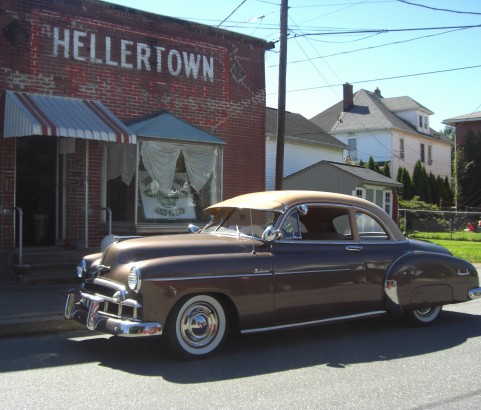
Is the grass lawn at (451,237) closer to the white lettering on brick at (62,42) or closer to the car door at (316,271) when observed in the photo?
the white lettering on brick at (62,42)

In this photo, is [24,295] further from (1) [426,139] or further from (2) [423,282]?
(1) [426,139]

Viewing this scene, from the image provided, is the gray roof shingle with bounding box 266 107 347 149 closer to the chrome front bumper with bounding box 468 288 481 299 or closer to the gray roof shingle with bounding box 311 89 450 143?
the gray roof shingle with bounding box 311 89 450 143

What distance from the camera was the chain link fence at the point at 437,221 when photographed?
30.2 meters

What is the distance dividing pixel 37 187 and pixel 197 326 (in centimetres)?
668

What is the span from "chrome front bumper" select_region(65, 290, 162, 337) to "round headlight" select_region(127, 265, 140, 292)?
152 mm

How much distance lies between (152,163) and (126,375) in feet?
22.5

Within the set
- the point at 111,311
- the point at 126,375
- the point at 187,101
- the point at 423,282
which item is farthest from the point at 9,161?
the point at 423,282

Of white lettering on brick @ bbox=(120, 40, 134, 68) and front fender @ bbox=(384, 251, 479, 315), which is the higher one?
white lettering on brick @ bbox=(120, 40, 134, 68)

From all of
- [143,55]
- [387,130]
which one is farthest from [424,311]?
[387,130]

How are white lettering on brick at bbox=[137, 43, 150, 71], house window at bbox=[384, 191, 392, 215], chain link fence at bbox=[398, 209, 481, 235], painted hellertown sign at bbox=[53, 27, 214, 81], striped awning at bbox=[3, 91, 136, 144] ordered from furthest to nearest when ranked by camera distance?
chain link fence at bbox=[398, 209, 481, 235]
house window at bbox=[384, 191, 392, 215]
white lettering on brick at bbox=[137, 43, 150, 71]
painted hellertown sign at bbox=[53, 27, 214, 81]
striped awning at bbox=[3, 91, 136, 144]

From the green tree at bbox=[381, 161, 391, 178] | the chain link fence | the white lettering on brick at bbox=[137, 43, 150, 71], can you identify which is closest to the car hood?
the white lettering on brick at bbox=[137, 43, 150, 71]

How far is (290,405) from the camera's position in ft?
14.5

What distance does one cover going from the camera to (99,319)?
18.1 feet

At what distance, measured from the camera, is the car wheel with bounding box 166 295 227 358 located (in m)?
5.47
